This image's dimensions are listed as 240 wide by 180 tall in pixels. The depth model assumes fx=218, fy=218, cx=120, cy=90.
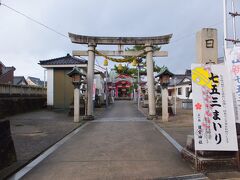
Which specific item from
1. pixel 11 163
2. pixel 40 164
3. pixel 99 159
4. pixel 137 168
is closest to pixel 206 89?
pixel 137 168

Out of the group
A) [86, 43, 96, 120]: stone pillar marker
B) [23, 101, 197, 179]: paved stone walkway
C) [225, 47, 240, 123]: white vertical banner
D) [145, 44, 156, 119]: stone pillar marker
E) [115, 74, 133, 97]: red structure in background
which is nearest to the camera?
[23, 101, 197, 179]: paved stone walkway

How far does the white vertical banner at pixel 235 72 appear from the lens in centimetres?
489

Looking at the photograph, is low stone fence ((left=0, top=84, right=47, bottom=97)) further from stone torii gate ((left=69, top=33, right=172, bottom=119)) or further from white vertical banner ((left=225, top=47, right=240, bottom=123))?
white vertical banner ((left=225, top=47, right=240, bottom=123))

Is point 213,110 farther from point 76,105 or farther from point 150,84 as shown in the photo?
point 150,84

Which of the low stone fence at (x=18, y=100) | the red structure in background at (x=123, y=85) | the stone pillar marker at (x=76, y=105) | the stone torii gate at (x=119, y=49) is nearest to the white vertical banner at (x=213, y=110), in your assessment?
the stone pillar marker at (x=76, y=105)

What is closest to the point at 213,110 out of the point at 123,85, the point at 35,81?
the point at 123,85

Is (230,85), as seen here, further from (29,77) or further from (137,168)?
(29,77)

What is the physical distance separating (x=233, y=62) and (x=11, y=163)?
564 cm

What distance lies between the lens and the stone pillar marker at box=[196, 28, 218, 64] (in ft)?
17.5

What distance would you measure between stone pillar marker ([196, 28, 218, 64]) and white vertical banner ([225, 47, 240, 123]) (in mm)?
347

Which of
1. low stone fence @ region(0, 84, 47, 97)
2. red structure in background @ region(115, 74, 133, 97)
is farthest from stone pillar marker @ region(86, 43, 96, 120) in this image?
red structure in background @ region(115, 74, 133, 97)

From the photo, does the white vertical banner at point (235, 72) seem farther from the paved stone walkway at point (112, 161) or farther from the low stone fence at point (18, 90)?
the low stone fence at point (18, 90)

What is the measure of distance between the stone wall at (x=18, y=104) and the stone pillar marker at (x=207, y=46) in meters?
11.8

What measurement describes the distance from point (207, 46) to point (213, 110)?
167 centimetres
